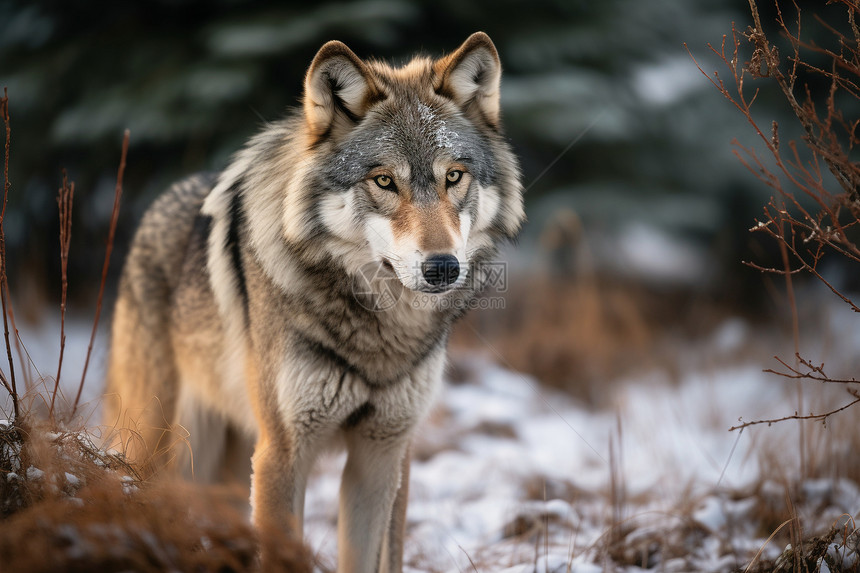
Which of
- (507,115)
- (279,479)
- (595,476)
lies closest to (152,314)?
(279,479)

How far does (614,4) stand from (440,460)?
613 cm

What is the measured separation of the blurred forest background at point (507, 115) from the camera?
6770 mm

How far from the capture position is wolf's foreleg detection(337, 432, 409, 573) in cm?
299

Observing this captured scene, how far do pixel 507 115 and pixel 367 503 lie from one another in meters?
5.23

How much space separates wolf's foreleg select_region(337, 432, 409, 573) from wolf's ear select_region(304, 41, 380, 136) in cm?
147

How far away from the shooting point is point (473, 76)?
2.97 meters

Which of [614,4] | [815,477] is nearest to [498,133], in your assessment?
[815,477]

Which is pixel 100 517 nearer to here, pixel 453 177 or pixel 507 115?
pixel 453 177

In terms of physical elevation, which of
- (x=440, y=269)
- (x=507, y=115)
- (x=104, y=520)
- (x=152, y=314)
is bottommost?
(x=104, y=520)

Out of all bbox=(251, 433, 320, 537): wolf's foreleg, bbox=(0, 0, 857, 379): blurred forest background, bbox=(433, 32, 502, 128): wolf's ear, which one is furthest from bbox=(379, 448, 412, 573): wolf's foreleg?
bbox=(0, 0, 857, 379): blurred forest background

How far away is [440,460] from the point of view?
5.23m

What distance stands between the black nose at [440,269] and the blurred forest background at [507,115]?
424 cm

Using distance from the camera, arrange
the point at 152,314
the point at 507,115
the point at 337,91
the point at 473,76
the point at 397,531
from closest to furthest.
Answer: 1. the point at 337,91
2. the point at 473,76
3. the point at 397,531
4. the point at 152,314
5. the point at 507,115

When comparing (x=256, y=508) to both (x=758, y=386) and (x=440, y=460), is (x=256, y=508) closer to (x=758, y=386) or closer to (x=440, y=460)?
(x=440, y=460)
